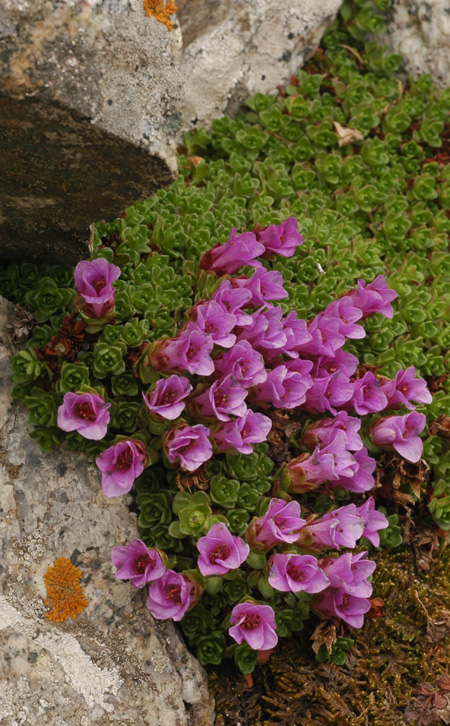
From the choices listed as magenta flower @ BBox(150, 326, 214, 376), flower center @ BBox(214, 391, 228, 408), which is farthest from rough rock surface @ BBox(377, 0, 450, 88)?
flower center @ BBox(214, 391, 228, 408)

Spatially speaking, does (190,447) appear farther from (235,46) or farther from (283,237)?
(235,46)

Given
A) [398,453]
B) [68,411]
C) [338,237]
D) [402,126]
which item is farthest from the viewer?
[402,126]

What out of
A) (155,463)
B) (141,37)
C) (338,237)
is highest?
(141,37)

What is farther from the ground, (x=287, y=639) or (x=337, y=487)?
(x=337, y=487)

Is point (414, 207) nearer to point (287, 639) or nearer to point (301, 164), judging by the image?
point (301, 164)

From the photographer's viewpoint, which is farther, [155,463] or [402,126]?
[402,126]

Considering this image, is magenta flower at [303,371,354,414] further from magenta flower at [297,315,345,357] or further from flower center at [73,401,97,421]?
flower center at [73,401,97,421]

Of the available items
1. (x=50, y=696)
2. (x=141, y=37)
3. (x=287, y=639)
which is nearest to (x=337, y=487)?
(x=287, y=639)
